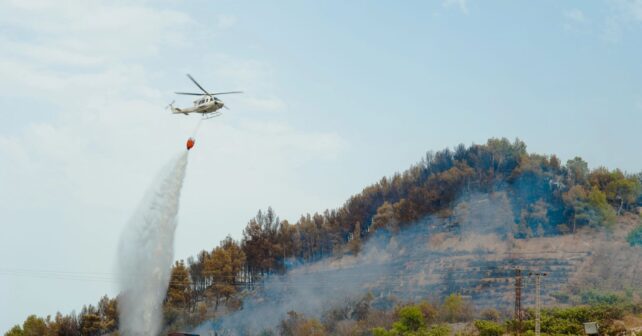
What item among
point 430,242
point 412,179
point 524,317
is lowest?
point 524,317

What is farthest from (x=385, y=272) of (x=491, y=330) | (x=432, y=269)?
(x=491, y=330)

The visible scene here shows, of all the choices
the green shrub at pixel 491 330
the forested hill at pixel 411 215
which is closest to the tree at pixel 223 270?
the forested hill at pixel 411 215

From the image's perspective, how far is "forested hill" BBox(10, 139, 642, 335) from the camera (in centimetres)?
9188

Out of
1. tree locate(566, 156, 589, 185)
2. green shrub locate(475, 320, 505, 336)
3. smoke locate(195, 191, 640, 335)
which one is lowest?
green shrub locate(475, 320, 505, 336)

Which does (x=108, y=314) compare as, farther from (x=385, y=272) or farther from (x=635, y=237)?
(x=635, y=237)

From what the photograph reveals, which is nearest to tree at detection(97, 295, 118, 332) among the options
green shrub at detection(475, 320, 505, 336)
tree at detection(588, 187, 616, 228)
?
green shrub at detection(475, 320, 505, 336)

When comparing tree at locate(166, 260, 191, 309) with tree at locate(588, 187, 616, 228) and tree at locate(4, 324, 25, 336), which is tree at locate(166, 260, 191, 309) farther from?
tree at locate(588, 187, 616, 228)

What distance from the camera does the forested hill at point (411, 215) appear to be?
91.9 metres

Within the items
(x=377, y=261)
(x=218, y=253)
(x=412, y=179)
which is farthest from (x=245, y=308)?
(x=412, y=179)

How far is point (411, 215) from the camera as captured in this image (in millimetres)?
100375

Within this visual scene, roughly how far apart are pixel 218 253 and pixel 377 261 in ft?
65.5

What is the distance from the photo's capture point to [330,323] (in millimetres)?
78875

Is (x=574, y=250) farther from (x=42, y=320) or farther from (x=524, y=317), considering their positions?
(x=42, y=320)

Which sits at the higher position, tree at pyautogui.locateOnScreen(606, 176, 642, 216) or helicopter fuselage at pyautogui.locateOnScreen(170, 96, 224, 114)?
helicopter fuselage at pyautogui.locateOnScreen(170, 96, 224, 114)
